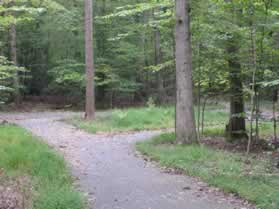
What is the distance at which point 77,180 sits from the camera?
275 inches

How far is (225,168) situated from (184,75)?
2.99 meters

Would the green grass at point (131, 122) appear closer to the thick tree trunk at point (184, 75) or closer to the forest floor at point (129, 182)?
the forest floor at point (129, 182)

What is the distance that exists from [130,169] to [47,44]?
2137 centimetres

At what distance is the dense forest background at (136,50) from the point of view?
9320 millimetres

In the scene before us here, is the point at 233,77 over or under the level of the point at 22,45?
under

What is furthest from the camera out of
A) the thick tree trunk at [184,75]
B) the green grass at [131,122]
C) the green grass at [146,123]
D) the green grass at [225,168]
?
the green grass at [131,122]

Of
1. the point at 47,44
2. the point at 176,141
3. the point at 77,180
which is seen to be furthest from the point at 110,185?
the point at 47,44

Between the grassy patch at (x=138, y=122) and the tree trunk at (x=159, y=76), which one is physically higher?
the tree trunk at (x=159, y=76)

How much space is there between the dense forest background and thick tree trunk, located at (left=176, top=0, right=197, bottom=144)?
667 millimetres

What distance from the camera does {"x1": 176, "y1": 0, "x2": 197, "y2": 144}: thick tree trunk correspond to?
951cm

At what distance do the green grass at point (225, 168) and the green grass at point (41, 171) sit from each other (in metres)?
2.27

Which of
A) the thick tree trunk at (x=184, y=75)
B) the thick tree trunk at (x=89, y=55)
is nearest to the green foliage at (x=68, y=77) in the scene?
the thick tree trunk at (x=89, y=55)

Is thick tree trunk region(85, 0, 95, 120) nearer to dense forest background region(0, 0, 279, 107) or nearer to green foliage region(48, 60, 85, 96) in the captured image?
dense forest background region(0, 0, 279, 107)

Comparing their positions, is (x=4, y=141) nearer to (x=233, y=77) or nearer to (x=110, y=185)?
(x=110, y=185)
